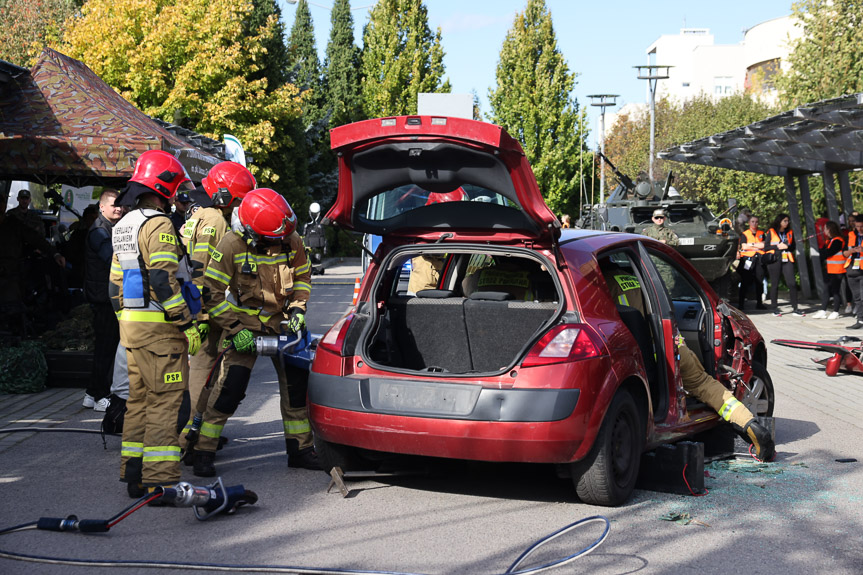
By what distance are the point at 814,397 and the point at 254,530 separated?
6.54 meters

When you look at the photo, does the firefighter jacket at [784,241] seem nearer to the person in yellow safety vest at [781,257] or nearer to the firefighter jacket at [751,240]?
the person in yellow safety vest at [781,257]

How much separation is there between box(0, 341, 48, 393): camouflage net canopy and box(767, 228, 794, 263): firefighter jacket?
1438 centimetres

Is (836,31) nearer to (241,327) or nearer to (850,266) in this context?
(850,266)

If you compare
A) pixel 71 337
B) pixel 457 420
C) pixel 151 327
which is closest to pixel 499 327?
pixel 457 420

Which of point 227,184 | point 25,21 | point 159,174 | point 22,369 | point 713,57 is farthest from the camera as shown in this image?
point 713,57

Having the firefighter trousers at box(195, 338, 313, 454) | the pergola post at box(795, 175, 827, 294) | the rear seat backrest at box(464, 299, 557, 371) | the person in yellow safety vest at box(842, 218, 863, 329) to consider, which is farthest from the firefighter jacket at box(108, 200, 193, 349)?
the pergola post at box(795, 175, 827, 294)

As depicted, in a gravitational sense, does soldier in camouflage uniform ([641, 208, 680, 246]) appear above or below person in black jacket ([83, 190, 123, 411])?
above

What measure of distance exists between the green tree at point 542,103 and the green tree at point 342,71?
8013 millimetres

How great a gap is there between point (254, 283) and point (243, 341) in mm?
430

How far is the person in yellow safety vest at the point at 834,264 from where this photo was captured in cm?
1731

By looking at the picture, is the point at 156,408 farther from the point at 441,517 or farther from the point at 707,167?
the point at 707,167

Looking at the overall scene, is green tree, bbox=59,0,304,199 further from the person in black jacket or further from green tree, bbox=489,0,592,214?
green tree, bbox=489,0,592,214

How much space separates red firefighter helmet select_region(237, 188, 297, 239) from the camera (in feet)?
19.6

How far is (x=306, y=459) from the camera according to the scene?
6383 mm
